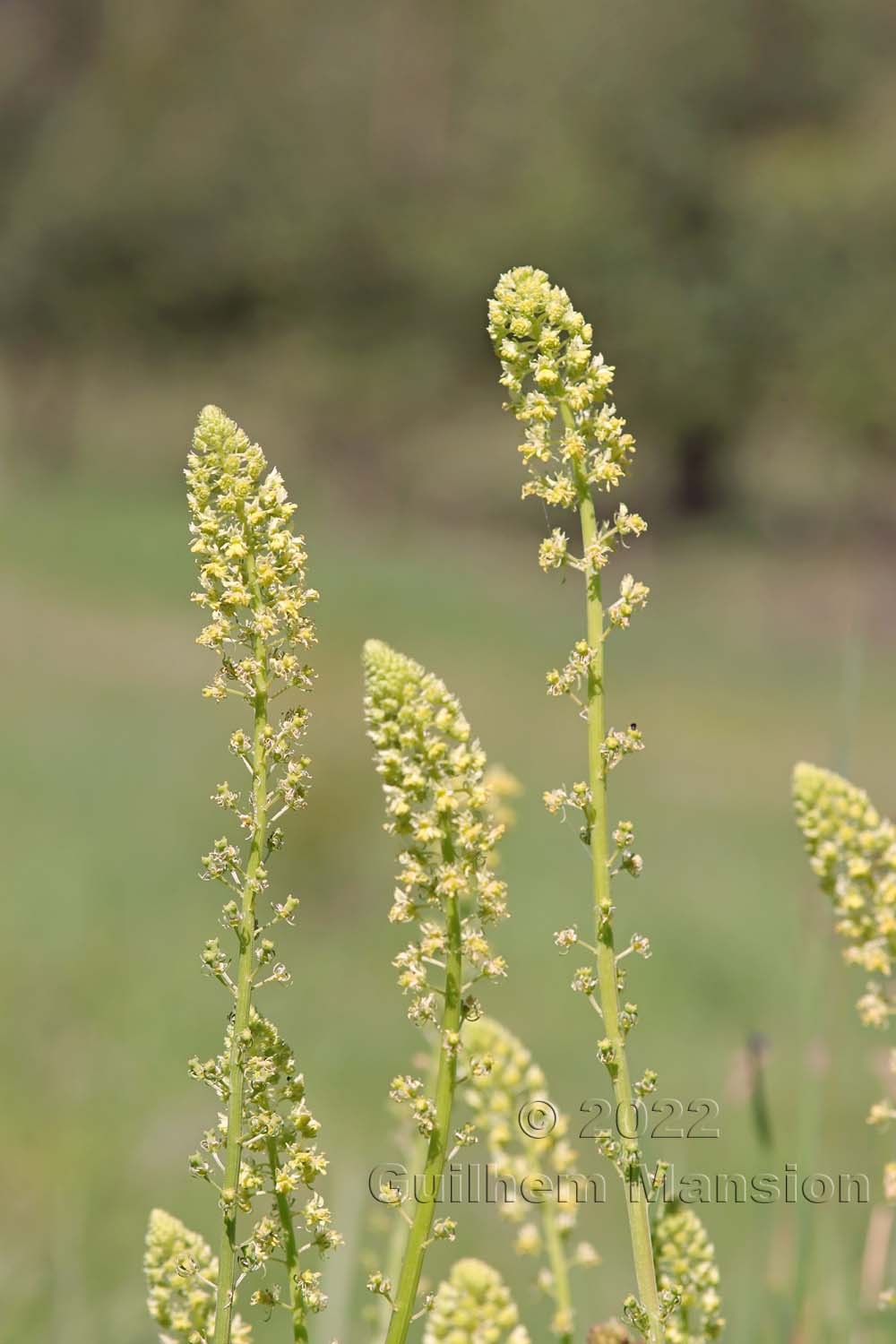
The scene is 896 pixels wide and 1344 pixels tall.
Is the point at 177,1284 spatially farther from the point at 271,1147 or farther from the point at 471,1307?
the point at 471,1307

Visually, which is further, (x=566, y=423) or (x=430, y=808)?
(x=566, y=423)

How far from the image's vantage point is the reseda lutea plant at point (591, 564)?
52.7 inches

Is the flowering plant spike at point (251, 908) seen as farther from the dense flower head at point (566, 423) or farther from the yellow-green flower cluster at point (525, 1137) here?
the yellow-green flower cluster at point (525, 1137)

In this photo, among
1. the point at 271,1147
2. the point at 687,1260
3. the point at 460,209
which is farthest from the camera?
the point at 460,209

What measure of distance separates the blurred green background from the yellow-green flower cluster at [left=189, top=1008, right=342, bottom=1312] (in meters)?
5.99

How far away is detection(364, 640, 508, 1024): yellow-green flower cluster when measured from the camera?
1365mm

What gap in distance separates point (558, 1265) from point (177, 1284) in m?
0.46

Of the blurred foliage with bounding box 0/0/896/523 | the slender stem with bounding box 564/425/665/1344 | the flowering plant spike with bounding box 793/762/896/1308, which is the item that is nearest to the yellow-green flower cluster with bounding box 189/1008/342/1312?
the slender stem with bounding box 564/425/665/1344

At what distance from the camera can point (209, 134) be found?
3328 cm

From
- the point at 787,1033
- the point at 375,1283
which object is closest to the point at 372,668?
the point at 375,1283

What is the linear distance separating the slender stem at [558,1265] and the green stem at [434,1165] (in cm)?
43

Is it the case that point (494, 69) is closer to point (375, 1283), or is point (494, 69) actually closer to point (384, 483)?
point (384, 483)

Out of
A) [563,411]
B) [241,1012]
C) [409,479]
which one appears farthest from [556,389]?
[409,479]

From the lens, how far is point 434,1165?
133 centimetres
